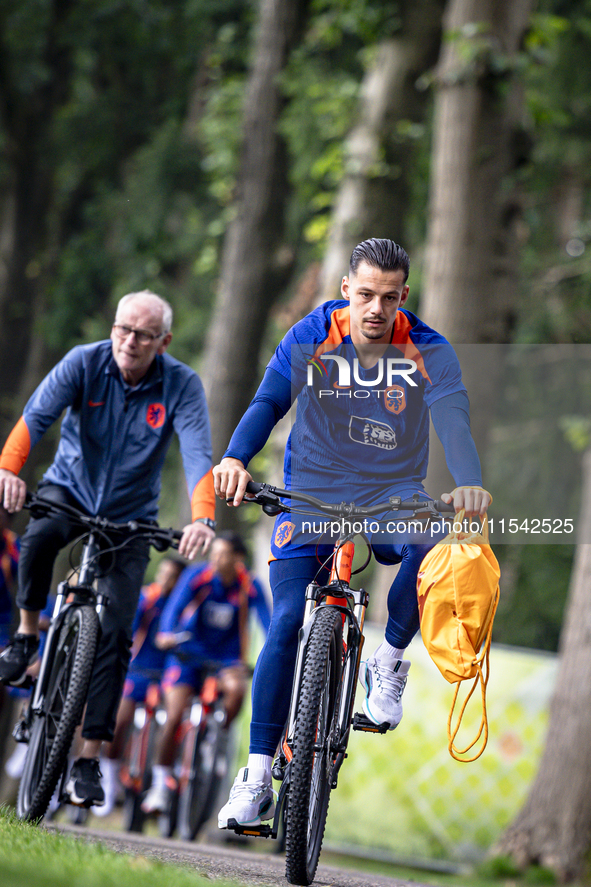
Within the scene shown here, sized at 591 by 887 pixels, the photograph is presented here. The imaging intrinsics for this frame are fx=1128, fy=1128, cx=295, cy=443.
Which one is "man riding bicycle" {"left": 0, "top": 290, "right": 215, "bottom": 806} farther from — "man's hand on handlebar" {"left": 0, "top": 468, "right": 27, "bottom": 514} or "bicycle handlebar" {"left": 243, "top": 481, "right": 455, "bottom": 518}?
"bicycle handlebar" {"left": 243, "top": 481, "right": 455, "bottom": 518}

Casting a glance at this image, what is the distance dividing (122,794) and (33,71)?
1037cm

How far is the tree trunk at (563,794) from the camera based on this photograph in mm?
8977

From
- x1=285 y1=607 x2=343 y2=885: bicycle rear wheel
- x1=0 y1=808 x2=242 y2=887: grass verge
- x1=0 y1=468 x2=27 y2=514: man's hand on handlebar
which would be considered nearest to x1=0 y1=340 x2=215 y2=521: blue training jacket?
x1=0 y1=468 x2=27 y2=514: man's hand on handlebar

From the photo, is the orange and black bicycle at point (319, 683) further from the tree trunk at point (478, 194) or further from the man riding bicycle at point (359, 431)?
the tree trunk at point (478, 194)

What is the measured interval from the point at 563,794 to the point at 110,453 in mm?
5314

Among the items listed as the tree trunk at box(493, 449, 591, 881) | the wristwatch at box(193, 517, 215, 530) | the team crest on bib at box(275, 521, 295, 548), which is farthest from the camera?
the tree trunk at box(493, 449, 591, 881)

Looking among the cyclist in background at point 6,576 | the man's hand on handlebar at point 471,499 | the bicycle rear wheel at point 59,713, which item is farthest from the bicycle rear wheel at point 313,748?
the cyclist in background at point 6,576

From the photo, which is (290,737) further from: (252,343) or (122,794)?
(252,343)

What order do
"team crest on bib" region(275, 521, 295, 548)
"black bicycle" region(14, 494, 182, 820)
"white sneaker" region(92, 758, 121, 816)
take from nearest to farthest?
"team crest on bib" region(275, 521, 295, 548)
"black bicycle" region(14, 494, 182, 820)
"white sneaker" region(92, 758, 121, 816)

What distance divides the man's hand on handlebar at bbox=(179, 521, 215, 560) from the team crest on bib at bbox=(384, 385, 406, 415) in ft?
3.42

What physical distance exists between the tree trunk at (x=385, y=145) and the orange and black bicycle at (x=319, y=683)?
21.3 feet

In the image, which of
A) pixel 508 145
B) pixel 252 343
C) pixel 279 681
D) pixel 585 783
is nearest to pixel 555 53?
pixel 508 145

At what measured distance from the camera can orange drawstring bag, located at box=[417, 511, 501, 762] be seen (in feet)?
14.3

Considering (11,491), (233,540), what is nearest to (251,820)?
(11,491)
